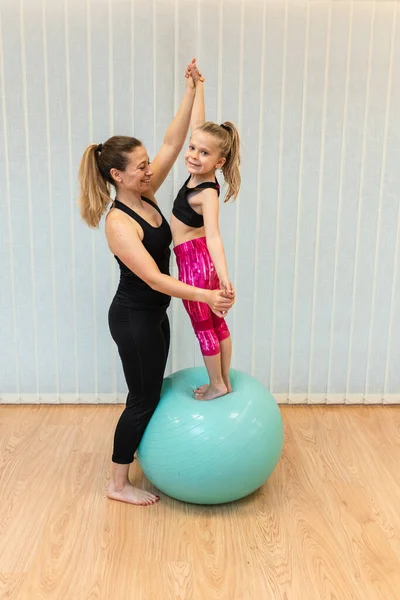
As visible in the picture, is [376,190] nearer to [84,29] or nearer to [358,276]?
[358,276]

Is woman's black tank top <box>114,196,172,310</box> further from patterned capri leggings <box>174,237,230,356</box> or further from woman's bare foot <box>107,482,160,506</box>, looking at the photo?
woman's bare foot <box>107,482,160,506</box>

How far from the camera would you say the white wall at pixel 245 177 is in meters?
3.05

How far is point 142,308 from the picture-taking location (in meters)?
2.38

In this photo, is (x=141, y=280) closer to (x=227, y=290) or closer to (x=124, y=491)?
(x=227, y=290)

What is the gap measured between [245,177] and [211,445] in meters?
1.49

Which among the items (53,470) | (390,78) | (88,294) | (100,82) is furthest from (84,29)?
(53,470)

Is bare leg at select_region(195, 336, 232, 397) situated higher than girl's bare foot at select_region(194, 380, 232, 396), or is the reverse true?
bare leg at select_region(195, 336, 232, 397)

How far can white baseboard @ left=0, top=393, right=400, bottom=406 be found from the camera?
11.3 feet

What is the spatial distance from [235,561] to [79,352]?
159 cm

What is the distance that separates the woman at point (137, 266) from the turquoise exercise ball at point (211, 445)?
10cm

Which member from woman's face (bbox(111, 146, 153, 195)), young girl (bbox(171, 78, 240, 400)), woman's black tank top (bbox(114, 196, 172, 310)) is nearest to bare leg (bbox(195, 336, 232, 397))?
young girl (bbox(171, 78, 240, 400))

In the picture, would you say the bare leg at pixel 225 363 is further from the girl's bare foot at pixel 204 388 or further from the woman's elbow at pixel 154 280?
the woman's elbow at pixel 154 280

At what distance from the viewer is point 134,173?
2250mm

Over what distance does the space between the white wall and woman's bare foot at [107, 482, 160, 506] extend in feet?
3.17
